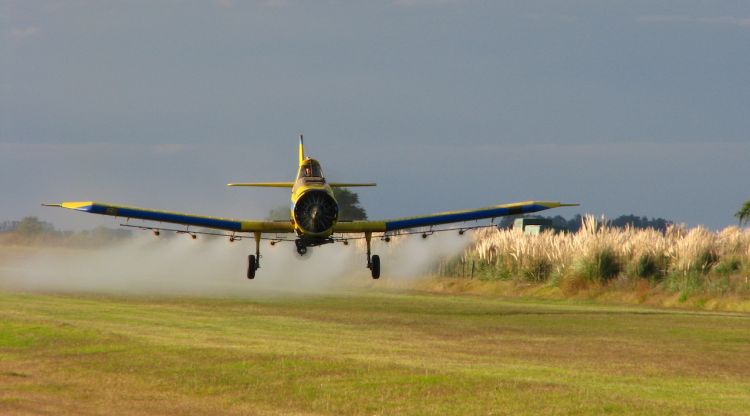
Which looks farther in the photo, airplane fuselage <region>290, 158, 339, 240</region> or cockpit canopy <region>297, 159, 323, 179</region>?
cockpit canopy <region>297, 159, 323, 179</region>

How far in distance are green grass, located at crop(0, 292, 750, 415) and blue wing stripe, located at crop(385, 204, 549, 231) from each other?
3.10 meters

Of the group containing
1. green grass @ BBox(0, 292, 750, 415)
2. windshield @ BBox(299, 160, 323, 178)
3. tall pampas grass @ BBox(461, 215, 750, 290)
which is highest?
windshield @ BBox(299, 160, 323, 178)

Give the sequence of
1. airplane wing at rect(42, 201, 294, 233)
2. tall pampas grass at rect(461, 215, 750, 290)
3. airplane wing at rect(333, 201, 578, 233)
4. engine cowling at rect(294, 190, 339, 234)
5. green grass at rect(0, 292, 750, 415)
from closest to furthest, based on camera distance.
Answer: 1. green grass at rect(0, 292, 750, 415)
2. engine cowling at rect(294, 190, 339, 234)
3. airplane wing at rect(42, 201, 294, 233)
4. airplane wing at rect(333, 201, 578, 233)
5. tall pampas grass at rect(461, 215, 750, 290)

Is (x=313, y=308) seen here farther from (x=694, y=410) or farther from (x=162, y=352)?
(x=694, y=410)

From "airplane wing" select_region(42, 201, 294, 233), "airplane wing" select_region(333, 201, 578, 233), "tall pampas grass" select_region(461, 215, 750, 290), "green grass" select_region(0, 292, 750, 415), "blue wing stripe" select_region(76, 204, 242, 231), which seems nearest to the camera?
"green grass" select_region(0, 292, 750, 415)

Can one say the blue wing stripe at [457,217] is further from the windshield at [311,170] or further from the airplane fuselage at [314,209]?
the airplane fuselage at [314,209]

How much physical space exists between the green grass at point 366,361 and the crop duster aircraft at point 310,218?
2.61 metres

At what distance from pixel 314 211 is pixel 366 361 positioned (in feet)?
36.5

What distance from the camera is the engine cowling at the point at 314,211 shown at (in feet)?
117

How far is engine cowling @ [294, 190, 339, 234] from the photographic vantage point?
3581cm

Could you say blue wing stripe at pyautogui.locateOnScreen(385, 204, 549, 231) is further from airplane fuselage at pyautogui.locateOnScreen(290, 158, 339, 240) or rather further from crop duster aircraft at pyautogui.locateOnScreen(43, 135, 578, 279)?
airplane fuselage at pyautogui.locateOnScreen(290, 158, 339, 240)

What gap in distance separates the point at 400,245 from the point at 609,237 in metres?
14.0

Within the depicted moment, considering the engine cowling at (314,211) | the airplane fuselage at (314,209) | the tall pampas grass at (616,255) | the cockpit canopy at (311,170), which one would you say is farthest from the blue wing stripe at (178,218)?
the tall pampas grass at (616,255)

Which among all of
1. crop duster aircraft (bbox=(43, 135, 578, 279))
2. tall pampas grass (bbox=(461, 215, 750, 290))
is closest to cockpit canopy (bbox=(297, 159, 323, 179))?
crop duster aircraft (bbox=(43, 135, 578, 279))
